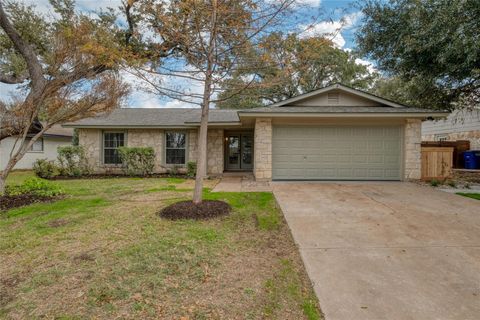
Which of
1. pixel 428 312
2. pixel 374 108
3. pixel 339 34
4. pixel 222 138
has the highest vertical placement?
pixel 339 34

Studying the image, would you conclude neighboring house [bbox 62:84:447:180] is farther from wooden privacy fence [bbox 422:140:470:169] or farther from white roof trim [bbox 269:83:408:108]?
wooden privacy fence [bbox 422:140:470:169]

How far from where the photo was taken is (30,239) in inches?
163

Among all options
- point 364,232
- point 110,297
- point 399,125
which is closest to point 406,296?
point 364,232

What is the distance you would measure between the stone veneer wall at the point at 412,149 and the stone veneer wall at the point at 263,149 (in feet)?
16.5

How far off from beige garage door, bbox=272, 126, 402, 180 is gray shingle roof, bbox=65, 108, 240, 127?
320cm

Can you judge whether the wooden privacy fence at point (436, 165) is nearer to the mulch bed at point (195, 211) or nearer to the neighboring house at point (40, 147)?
the mulch bed at point (195, 211)

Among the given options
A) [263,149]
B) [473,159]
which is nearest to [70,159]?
[263,149]

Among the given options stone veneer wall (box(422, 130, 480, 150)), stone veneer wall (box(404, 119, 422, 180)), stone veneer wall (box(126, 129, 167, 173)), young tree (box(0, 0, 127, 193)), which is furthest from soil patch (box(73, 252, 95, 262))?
stone veneer wall (box(422, 130, 480, 150))

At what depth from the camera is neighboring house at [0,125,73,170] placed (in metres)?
15.3

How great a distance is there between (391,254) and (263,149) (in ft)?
22.2

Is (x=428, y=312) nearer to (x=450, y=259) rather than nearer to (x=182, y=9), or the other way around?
(x=450, y=259)

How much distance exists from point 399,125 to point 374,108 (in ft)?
3.89

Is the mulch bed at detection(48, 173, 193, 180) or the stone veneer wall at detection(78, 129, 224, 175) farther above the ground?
the stone veneer wall at detection(78, 129, 224, 175)

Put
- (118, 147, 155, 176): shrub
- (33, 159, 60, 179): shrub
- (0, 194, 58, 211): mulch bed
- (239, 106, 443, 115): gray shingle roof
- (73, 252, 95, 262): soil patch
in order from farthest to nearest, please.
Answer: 1. (118, 147, 155, 176): shrub
2. (33, 159, 60, 179): shrub
3. (239, 106, 443, 115): gray shingle roof
4. (0, 194, 58, 211): mulch bed
5. (73, 252, 95, 262): soil patch
